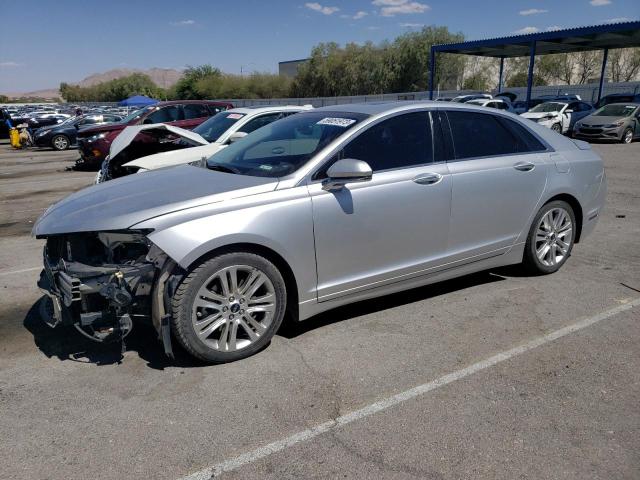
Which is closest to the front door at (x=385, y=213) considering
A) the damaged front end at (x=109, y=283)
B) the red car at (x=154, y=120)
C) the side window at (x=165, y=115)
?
the damaged front end at (x=109, y=283)

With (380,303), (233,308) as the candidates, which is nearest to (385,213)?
(380,303)

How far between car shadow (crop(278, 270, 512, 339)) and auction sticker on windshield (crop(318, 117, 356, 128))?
155 centimetres

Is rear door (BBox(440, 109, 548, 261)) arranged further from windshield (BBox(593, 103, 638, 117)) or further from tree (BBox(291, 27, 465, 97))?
tree (BBox(291, 27, 465, 97))

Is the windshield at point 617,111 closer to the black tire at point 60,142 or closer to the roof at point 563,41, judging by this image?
the roof at point 563,41

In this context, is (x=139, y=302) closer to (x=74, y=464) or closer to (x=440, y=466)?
(x=74, y=464)

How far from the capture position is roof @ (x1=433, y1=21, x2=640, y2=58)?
26.0 m

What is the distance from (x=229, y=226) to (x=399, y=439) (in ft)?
5.35

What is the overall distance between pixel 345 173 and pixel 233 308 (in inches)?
47.1

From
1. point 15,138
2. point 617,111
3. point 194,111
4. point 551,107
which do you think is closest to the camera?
point 194,111

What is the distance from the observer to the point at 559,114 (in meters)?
21.9

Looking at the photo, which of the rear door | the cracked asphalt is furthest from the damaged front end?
the rear door

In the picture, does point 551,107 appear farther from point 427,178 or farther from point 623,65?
point 623,65

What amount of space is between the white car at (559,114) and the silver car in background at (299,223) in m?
18.4

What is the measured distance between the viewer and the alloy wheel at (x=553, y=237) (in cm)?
507
